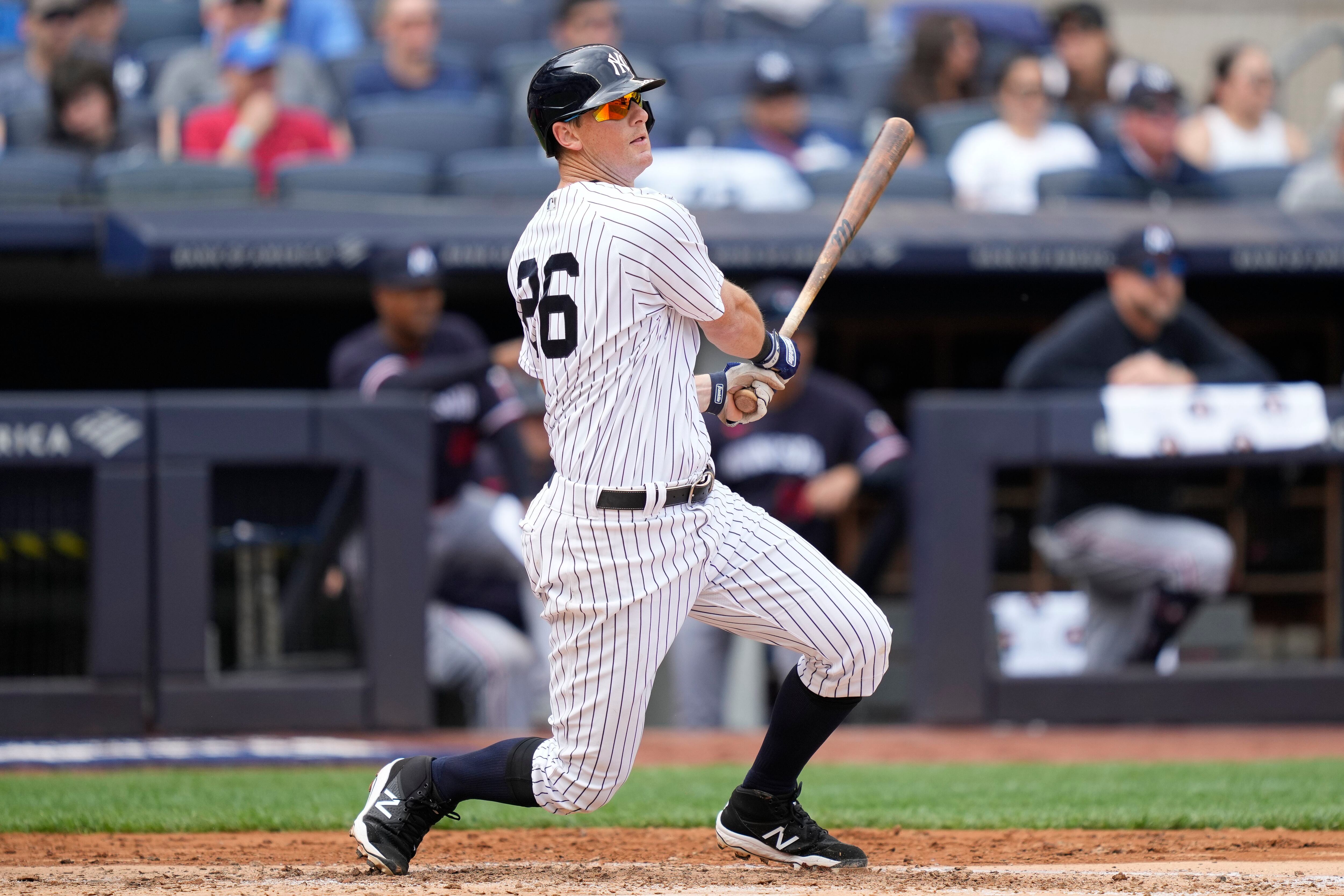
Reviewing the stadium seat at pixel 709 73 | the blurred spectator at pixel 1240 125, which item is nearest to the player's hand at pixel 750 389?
the blurred spectator at pixel 1240 125

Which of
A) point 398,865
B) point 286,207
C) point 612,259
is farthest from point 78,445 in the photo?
point 612,259

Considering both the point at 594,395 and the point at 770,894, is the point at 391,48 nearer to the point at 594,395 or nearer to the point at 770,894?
the point at 594,395

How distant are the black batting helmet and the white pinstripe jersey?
0.43 feet

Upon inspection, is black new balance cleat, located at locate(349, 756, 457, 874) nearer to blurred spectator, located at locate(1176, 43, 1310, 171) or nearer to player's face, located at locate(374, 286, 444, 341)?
player's face, located at locate(374, 286, 444, 341)

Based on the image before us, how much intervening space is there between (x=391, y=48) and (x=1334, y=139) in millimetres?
4245

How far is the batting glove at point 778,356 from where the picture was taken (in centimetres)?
290

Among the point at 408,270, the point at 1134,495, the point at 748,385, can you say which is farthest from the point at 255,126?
the point at 748,385

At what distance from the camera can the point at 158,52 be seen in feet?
26.2

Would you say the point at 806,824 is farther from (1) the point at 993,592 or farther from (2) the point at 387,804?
(1) the point at 993,592

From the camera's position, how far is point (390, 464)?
536 cm

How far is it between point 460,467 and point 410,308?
1.91 ft

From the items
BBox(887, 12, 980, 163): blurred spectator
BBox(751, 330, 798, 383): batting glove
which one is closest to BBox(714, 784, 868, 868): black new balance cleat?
BBox(751, 330, 798, 383): batting glove

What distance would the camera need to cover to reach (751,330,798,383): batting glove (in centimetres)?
290

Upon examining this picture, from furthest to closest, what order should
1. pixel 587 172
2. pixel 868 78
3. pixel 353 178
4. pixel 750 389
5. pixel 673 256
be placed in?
pixel 868 78
pixel 353 178
pixel 750 389
pixel 587 172
pixel 673 256
